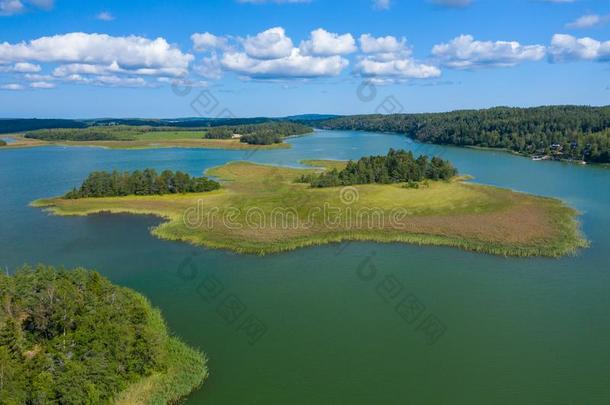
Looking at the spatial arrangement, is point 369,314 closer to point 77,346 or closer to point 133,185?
point 77,346

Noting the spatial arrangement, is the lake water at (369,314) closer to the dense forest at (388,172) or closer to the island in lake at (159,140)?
the dense forest at (388,172)

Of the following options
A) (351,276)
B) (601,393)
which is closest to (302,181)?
(351,276)

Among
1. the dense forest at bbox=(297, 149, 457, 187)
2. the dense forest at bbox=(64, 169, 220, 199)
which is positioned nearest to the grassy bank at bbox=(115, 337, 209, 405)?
the dense forest at bbox=(64, 169, 220, 199)

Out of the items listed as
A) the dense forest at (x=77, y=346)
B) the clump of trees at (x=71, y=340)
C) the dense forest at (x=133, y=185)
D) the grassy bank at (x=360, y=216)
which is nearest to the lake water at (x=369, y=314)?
the grassy bank at (x=360, y=216)

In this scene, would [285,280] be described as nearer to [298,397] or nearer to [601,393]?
[298,397]

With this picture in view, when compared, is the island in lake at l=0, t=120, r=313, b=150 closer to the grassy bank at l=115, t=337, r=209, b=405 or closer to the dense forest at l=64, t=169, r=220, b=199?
the dense forest at l=64, t=169, r=220, b=199

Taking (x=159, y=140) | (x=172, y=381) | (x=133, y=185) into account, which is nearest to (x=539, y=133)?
(x=133, y=185)
